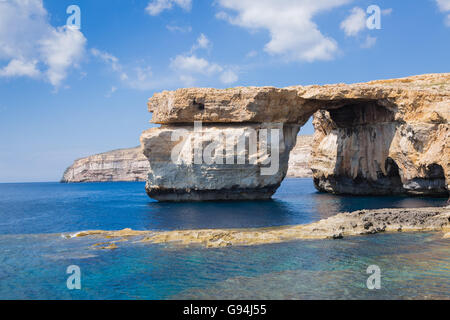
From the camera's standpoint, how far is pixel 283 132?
1553 inches

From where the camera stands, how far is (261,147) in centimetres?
3738

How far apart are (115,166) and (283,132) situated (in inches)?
4807

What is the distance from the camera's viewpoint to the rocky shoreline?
19.2 meters

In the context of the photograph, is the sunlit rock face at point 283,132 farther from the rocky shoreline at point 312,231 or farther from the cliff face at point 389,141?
the rocky shoreline at point 312,231

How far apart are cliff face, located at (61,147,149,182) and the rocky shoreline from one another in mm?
124863

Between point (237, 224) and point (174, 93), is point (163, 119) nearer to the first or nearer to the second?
point (174, 93)

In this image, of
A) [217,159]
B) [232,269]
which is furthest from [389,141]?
[232,269]

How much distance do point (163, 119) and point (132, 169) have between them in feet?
380

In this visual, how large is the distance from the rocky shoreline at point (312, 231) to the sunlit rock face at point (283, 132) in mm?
11042

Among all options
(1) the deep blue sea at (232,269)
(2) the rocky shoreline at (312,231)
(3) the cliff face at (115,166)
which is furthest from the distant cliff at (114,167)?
(1) the deep blue sea at (232,269)

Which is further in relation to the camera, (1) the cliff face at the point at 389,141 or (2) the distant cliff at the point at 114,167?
(2) the distant cliff at the point at 114,167

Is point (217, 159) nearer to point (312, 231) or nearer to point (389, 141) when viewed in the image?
point (312, 231)

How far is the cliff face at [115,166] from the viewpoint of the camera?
14838cm
